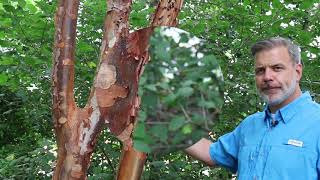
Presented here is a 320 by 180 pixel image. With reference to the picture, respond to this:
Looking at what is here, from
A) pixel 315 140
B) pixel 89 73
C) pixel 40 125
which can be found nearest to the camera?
pixel 315 140

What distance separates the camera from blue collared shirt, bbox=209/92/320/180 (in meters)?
1.77

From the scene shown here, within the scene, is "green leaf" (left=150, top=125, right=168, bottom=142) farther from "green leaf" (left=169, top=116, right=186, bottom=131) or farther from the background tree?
the background tree

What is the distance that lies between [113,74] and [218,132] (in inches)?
63.6

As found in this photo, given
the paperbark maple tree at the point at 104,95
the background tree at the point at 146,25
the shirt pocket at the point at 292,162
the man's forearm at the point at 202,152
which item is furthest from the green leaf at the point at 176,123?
the background tree at the point at 146,25

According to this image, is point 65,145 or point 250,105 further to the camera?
point 250,105

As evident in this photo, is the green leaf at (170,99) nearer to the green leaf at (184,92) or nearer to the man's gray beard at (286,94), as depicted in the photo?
the green leaf at (184,92)

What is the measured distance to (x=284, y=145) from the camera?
1.81m

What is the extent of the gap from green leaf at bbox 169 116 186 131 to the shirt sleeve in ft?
2.54

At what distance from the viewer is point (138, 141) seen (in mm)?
1521

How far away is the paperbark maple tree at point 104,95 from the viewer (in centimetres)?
183

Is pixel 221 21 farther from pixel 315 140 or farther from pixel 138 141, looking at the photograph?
pixel 138 141

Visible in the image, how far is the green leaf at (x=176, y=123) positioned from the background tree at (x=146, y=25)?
161 cm

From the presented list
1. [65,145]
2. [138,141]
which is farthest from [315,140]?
[65,145]

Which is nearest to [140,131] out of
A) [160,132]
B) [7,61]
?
[160,132]
